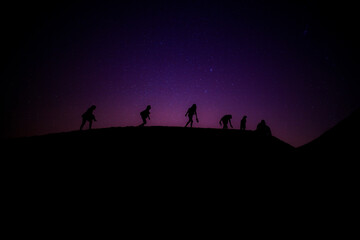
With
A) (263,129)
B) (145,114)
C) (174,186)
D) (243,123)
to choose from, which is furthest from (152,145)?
(243,123)

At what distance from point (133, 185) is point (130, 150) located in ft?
8.96

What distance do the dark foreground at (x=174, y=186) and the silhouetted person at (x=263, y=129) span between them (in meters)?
3.33

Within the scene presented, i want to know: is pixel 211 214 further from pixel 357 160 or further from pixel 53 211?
pixel 53 211

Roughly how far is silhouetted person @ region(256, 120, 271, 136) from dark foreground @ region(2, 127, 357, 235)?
3.33 m

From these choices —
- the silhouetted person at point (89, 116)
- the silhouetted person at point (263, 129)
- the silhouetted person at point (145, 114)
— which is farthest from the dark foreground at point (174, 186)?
the silhouetted person at point (145, 114)

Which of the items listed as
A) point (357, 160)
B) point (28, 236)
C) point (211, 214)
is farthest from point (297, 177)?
point (28, 236)

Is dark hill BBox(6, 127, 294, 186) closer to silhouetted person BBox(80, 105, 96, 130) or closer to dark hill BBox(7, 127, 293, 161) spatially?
dark hill BBox(7, 127, 293, 161)

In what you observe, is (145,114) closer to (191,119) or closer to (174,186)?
(191,119)

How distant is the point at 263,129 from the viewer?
11.9 meters

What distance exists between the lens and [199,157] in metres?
7.43

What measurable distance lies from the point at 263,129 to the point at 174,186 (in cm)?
962

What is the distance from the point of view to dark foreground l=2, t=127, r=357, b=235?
117 inches

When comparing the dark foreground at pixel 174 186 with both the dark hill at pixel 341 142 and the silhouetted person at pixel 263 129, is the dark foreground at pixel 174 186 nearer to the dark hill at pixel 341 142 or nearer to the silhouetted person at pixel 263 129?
the dark hill at pixel 341 142

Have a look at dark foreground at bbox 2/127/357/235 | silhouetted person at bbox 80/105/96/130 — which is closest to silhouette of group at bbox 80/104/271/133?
silhouetted person at bbox 80/105/96/130
